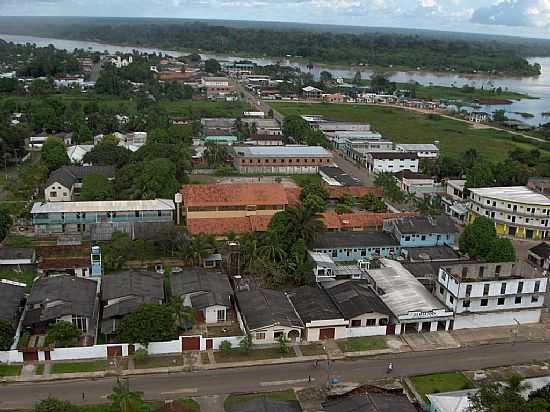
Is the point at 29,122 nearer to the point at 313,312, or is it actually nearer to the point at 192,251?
the point at 192,251

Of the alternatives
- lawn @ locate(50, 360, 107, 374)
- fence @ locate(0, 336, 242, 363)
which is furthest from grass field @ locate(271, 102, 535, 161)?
lawn @ locate(50, 360, 107, 374)

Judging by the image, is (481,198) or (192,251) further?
(481,198)

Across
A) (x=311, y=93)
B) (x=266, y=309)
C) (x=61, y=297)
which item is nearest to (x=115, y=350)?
(x=61, y=297)

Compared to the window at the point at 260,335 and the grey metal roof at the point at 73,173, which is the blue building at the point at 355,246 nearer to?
the window at the point at 260,335

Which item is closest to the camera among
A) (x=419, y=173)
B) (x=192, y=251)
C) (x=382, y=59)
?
(x=192, y=251)

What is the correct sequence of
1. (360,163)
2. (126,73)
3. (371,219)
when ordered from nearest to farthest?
(371,219) → (360,163) → (126,73)

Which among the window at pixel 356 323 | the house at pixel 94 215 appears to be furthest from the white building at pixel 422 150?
the window at pixel 356 323

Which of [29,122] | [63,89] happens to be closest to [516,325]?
[29,122]

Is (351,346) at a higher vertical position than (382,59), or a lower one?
lower

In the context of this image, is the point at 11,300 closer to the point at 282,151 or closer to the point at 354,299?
the point at 354,299
